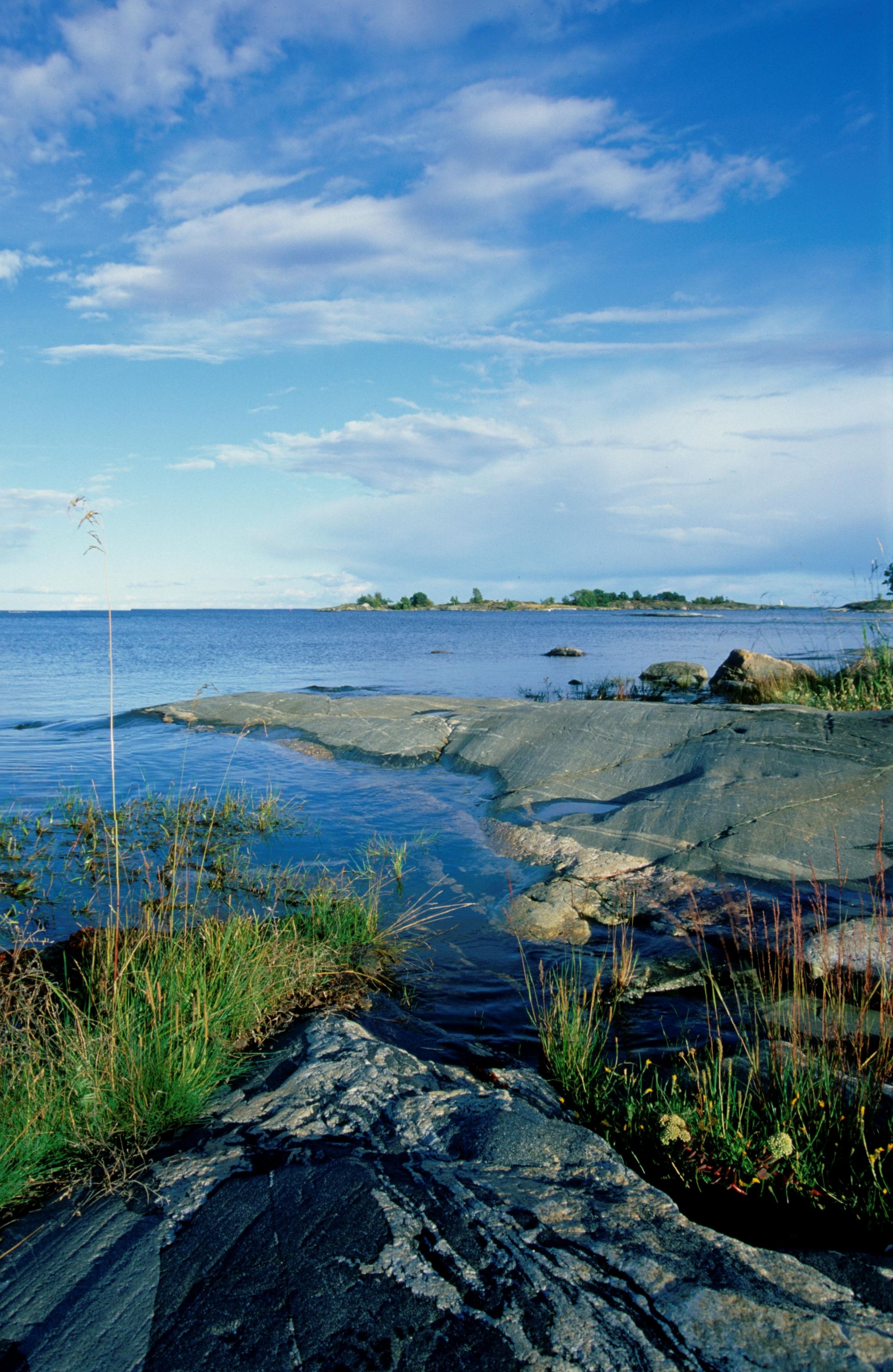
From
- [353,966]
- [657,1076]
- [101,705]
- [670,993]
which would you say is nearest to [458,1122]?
[657,1076]

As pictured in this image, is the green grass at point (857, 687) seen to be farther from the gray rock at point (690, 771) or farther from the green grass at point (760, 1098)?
the green grass at point (760, 1098)

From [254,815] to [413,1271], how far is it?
777cm

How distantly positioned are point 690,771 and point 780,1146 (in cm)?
657

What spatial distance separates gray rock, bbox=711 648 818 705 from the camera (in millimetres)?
16984

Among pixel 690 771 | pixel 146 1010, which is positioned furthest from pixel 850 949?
pixel 146 1010

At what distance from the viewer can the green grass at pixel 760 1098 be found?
2.98m

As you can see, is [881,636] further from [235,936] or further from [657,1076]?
[235,936]

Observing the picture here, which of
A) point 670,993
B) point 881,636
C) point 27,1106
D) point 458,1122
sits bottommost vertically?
point 670,993

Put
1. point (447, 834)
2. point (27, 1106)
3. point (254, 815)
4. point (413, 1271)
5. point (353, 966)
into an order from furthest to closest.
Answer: point (254, 815), point (447, 834), point (353, 966), point (27, 1106), point (413, 1271)

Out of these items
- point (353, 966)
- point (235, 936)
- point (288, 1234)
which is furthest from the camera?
point (353, 966)

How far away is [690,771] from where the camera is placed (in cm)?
929

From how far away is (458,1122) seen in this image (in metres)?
3.17

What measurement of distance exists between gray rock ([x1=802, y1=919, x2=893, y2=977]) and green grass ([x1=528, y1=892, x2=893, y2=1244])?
161 millimetres

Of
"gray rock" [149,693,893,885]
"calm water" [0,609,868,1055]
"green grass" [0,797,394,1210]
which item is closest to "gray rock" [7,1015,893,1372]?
"green grass" [0,797,394,1210]
